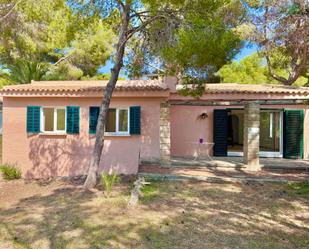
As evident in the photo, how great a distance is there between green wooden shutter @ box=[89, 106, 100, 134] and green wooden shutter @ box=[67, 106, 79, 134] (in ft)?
2.23

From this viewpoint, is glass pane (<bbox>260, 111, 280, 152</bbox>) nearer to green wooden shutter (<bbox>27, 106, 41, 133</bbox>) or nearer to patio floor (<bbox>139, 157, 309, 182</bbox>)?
patio floor (<bbox>139, 157, 309, 182</bbox>)

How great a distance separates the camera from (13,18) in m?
11.7

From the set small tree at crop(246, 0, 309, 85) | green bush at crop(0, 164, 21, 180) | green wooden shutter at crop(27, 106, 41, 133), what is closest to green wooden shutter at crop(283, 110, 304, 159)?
small tree at crop(246, 0, 309, 85)

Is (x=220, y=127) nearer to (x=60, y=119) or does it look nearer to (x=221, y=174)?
(x=221, y=174)

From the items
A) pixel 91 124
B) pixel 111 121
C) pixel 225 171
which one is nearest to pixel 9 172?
pixel 91 124

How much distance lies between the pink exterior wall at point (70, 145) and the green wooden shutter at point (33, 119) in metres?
0.34

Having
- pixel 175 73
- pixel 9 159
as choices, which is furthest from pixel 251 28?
pixel 9 159

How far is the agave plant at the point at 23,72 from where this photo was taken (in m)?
20.3

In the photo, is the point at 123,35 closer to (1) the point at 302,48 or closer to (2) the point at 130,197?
(2) the point at 130,197

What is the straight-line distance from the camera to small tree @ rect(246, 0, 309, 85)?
9.56m

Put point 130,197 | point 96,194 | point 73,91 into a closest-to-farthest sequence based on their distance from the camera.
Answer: point 130,197 → point 96,194 → point 73,91

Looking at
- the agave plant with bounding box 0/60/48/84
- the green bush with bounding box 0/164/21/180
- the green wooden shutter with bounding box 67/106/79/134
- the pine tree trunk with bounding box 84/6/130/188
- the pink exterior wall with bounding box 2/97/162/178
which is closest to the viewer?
the pine tree trunk with bounding box 84/6/130/188

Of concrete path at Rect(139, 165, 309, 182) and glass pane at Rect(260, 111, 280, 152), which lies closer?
concrete path at Rect(139, 165, 309, 182)

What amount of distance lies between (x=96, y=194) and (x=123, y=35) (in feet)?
19.3
